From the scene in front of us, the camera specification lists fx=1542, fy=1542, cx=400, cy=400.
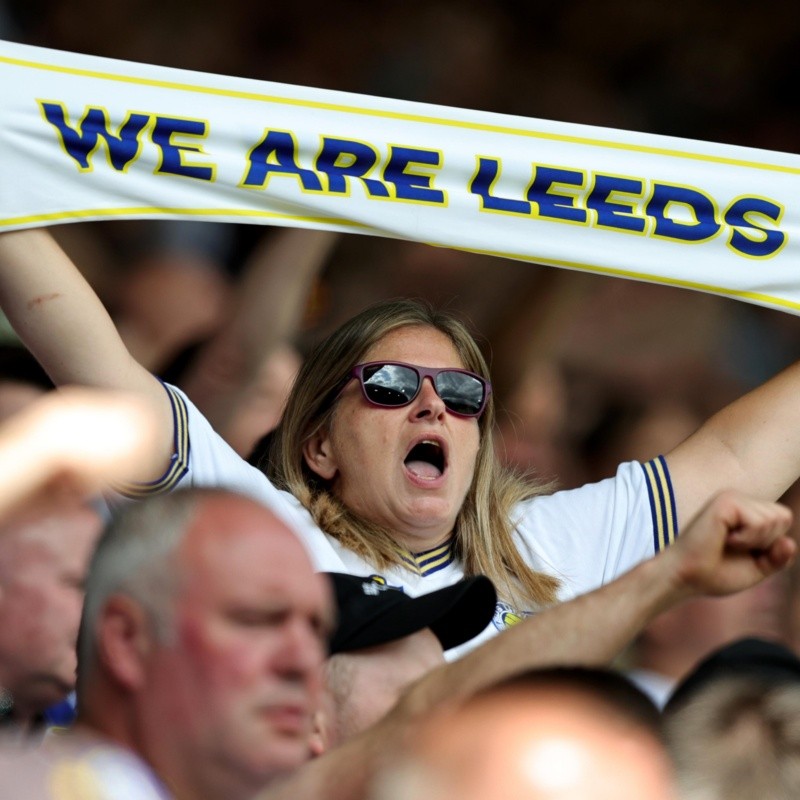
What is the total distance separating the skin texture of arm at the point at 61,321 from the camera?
7.86 ft

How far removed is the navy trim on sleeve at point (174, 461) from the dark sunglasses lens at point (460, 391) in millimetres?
518

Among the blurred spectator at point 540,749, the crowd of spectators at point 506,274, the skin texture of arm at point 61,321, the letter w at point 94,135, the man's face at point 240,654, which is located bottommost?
the crowd of spectators at point 506,274

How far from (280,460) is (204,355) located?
493 millimetres

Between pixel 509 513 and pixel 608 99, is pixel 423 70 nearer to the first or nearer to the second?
pixel 608 99

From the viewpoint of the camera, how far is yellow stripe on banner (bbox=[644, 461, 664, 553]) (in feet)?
9.37

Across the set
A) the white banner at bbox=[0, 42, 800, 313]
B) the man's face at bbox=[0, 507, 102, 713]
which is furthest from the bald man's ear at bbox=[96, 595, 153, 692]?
the white banner at bbox=[0, 42, 800, 313]

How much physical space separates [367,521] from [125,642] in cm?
133

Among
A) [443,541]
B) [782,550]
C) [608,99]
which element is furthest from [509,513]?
[608,99]

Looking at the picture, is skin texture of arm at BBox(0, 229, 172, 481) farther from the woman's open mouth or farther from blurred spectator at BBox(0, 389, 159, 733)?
the woman's open mouth

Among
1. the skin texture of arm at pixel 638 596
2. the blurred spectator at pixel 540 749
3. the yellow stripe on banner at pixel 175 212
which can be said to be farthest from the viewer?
the yellow stripe on banner at pixel 175 212

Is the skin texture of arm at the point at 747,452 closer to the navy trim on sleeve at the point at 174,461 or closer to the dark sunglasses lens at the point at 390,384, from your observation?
the dark sunglasses lens at the point at 390,384

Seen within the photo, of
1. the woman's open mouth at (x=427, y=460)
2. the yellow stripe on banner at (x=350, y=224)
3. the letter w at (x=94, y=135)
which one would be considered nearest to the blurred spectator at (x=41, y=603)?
the yellow stripe on banner at (x=350, y=224)

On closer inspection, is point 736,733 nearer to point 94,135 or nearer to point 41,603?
point 41,603

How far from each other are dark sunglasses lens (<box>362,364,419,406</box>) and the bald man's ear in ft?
4.48
